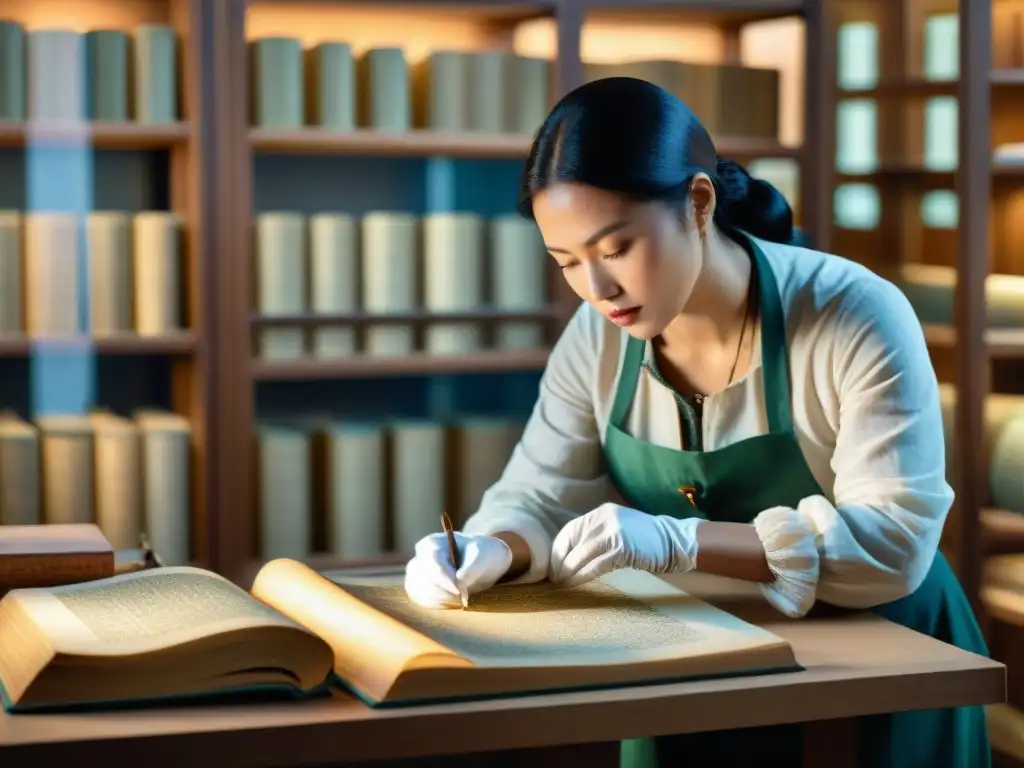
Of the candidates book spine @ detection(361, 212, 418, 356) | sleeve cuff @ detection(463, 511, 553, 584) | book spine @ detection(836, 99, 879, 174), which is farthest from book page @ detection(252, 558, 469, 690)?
book spine @ detection(836, 99, 879, 174)

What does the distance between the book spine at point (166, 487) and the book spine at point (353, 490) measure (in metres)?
0.27

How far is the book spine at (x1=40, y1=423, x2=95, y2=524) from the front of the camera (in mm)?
2609

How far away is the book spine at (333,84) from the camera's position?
2.71m

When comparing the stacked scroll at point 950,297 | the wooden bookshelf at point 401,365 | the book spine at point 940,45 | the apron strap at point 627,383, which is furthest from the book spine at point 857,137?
the apron strap at point 627,383

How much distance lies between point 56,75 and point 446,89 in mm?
687

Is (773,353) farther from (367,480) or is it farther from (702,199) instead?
(367,480)

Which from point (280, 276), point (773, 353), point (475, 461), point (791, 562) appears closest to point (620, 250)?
point (773, 353)

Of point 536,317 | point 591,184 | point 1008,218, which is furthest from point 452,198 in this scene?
point 591,184

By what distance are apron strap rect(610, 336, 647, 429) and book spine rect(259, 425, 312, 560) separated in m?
1.13

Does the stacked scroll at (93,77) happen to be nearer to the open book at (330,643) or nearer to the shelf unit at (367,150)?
the shelf unit at (367,150)

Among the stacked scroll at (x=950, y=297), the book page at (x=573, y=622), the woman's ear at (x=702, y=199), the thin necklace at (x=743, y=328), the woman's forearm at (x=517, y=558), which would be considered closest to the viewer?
the book page at (x=573, y=622)

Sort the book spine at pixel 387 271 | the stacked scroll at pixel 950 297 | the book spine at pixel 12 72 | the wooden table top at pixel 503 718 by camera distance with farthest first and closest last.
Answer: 1. the stacked scroll at pixel 950 297
2. the book spine at pixel 387 271
3. the book spine at pixel 12 72
4. the wooden table top at pixel 503 718

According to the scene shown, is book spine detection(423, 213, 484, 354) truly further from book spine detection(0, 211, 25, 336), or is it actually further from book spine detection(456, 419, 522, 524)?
book spine detection(0, 211, 25, 336)

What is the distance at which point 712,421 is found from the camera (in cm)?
168
